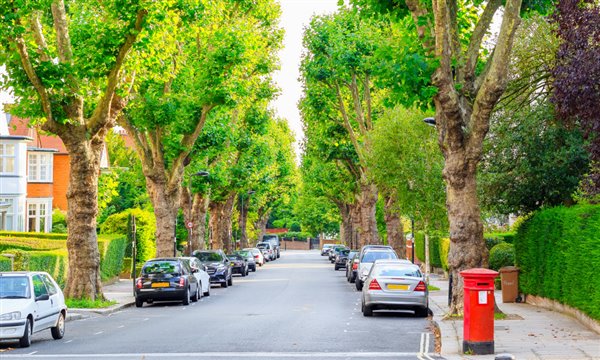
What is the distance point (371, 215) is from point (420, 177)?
23.9 m

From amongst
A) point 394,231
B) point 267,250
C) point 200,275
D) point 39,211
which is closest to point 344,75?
point 394,231

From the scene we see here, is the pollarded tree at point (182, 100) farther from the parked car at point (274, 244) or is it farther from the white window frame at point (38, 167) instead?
the parked car at point (274, 244)

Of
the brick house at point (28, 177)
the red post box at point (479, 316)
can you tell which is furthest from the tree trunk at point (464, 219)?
the brick house at point (28, 177)

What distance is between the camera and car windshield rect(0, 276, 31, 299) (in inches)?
728

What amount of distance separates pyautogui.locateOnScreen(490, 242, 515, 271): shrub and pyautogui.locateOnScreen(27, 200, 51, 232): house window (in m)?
32.8

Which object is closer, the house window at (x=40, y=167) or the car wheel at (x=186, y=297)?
the car wheel at (x=186, y=297)

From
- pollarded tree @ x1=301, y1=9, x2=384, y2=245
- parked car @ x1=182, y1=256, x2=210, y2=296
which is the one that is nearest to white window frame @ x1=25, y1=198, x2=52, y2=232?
pollarded tree @ x1=301, y1=9, x2=384, y2=245

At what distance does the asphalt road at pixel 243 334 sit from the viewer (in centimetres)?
1633

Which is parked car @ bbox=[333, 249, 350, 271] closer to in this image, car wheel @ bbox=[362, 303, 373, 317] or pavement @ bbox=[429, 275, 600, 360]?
car wheel @ bbox=[362, 303, 373, 317]

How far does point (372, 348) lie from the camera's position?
17016 mm

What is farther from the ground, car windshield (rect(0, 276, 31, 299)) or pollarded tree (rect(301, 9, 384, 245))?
pollarded tree (rect(301, 9, 384, 245))

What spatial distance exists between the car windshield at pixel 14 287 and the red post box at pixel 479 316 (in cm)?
881

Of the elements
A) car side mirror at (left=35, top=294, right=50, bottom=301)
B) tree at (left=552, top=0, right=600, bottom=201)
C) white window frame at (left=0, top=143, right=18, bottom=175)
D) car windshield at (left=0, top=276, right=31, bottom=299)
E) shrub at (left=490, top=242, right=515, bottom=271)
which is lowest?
car side mirror at (left=35, top=294, right=50, bottom=301)

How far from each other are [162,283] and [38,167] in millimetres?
31669
